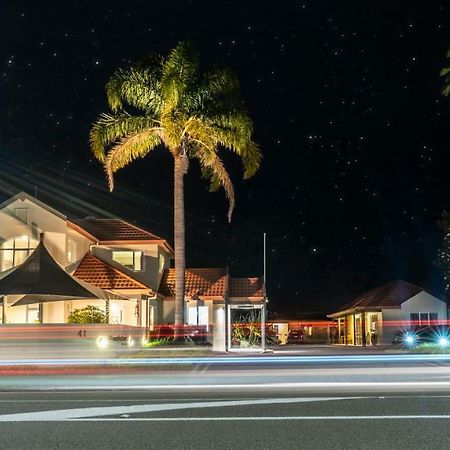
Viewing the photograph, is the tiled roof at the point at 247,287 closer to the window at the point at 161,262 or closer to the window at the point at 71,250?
the window at the point at 161,262

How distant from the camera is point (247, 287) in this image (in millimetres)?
42344

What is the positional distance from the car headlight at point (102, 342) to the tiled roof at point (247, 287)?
16787 millimetres

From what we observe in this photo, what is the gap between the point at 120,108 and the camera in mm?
24859

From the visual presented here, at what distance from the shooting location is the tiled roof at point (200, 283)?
38.8m

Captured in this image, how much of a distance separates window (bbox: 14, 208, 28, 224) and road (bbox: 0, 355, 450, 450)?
15.1m

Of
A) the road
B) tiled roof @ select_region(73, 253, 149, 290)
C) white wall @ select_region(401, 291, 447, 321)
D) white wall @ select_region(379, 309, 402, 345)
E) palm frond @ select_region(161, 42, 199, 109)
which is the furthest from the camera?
white wall @ select_region(379, 309, 402, 345)

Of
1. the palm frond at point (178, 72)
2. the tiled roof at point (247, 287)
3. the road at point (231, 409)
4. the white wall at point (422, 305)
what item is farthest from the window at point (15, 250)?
the white wall at point (422, 305)

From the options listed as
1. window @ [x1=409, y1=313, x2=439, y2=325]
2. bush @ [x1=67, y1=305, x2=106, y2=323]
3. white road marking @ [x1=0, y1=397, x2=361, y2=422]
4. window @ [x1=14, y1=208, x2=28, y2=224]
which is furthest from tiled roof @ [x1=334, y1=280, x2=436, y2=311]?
white road marking @ [x1=0, y1=397, x2=361, y2=422]

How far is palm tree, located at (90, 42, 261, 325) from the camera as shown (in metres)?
24.2

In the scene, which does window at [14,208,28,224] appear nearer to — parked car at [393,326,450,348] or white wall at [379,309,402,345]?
parked car at [393,326,450,348]

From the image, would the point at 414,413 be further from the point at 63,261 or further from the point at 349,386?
the point at 63,261

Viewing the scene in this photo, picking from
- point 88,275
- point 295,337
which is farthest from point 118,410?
point 295,337

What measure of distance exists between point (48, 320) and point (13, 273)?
161 inches

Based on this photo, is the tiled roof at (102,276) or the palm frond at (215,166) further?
the tiled roof at (102,276)
